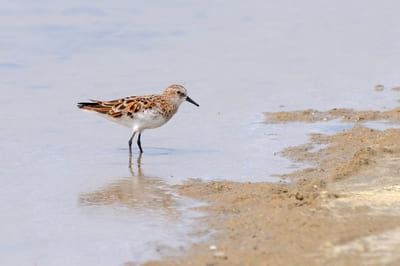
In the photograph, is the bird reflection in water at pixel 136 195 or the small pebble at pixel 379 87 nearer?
the bird reflection in water at pixel 136 195

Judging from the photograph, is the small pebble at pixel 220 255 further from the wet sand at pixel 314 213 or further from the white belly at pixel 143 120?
the white belly at pixel 143 120

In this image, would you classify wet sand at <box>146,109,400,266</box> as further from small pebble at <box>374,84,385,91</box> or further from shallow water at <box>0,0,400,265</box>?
small pebble at <box>374,84,385,91</box>

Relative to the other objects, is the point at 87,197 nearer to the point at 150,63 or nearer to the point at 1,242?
the point at 1,242

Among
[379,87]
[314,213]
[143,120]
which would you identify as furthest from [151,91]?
[314,213]

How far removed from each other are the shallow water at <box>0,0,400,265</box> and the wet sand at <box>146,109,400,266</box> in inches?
12.9

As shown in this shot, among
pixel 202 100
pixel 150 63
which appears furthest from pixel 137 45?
pixel 202 100

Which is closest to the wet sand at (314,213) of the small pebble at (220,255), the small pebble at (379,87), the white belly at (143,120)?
the small pebble at (220,255)

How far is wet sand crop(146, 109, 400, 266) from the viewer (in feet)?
22.0

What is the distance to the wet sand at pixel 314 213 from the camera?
670 cm

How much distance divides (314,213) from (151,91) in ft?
18.9

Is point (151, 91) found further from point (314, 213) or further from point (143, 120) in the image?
point (314, 213)

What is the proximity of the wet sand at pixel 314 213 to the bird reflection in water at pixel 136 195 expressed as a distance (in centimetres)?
25

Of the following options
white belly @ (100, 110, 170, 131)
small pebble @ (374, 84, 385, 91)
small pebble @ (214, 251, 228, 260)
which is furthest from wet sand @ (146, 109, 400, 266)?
small pebble @ (374, 84, 385, 91)

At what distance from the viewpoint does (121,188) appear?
364 inches
